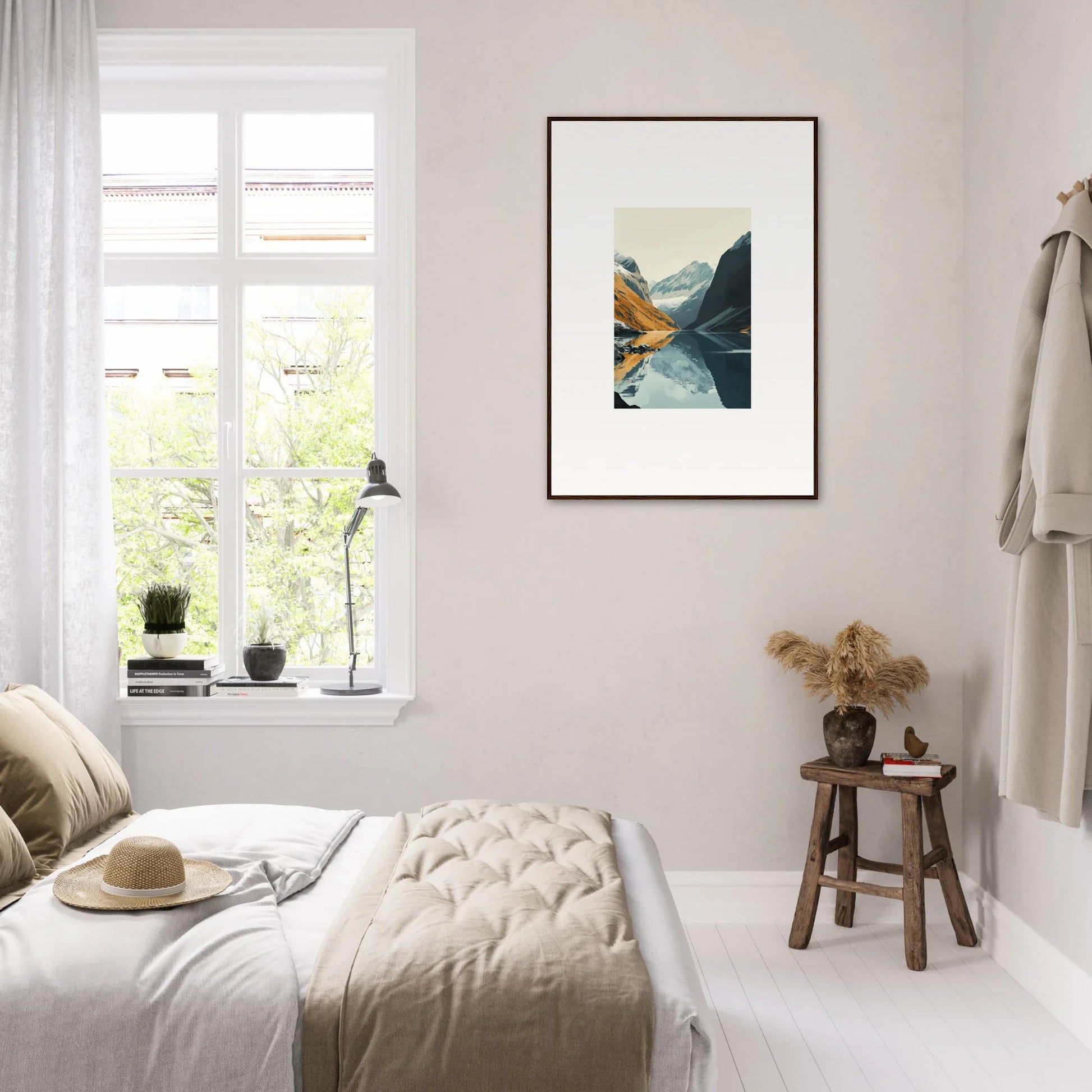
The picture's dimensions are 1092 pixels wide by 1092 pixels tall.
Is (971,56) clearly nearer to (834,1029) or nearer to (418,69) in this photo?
(418,69)

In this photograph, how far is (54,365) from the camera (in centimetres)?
294

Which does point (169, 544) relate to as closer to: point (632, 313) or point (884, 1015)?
point (632, 313)

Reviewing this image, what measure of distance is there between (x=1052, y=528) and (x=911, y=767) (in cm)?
90

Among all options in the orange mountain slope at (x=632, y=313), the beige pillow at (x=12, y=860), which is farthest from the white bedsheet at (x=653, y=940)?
the orange mountain slope at (x=632, y=313)

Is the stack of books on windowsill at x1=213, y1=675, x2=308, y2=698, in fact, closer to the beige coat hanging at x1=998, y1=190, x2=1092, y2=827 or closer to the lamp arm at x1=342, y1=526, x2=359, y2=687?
the lamp arm at x1=342, y1=526, x2=359, y2=687

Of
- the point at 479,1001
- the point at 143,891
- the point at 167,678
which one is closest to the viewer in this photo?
the point at 479,1001

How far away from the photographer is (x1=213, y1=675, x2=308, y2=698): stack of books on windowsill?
3.04 m

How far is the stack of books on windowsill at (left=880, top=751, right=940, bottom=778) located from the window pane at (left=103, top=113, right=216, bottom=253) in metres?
A: 2.62

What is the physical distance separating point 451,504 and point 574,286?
770 millimetres

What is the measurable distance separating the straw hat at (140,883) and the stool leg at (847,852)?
1.86 m

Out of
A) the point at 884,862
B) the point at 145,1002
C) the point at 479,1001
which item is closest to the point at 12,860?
the point at 145,1002

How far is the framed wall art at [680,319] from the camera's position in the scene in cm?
304

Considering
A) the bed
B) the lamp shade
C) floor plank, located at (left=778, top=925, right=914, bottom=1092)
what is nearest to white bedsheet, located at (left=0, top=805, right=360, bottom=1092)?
the bed

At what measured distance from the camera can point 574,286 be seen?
10.0 feet
